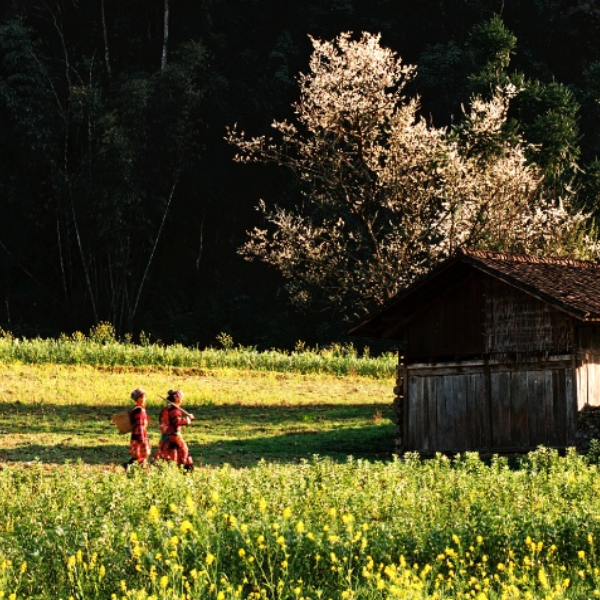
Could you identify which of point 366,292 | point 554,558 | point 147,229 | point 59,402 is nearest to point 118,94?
point 147,229

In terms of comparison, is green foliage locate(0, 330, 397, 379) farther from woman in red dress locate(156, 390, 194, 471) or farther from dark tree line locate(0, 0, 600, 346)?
woman in red dress locate(156, 390, 194, 471)

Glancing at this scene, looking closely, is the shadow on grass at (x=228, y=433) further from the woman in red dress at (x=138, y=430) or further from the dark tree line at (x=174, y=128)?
the dark tree line at (x=174, y=128)

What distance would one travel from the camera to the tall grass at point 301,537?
1380 centimetres

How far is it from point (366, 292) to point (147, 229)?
1998 centimetres

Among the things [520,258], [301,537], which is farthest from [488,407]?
[301,537]

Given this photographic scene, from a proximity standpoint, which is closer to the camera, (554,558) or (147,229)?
(554,558)

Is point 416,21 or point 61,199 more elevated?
point 416,21

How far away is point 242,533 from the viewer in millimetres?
14523

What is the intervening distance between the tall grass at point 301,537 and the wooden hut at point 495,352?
1198 centimetres

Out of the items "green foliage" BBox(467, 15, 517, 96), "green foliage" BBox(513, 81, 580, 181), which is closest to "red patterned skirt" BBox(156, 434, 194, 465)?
"green foliage" BBox(513, 81, 580, 181)

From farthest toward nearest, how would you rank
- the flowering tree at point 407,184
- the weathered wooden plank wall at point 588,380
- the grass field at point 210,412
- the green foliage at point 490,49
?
the green foliage at point 490,49 → the flowering tree at point 407,184 → the grass field at point 210,412 → the weathered wooden plank wall at point 588,380

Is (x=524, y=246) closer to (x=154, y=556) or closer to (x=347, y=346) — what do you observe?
(x=347, y=346)

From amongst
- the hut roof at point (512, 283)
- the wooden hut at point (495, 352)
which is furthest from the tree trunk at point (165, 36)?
the wooden hut at point (495, 352)

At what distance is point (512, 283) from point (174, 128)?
3462cm
